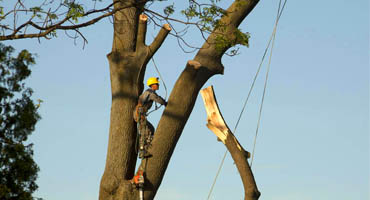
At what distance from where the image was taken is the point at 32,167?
35.4 feet

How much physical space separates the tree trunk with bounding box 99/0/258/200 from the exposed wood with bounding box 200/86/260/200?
1.47 metres

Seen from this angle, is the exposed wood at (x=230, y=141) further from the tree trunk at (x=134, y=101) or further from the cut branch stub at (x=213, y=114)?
the tree trunk at (x=134, y=101)

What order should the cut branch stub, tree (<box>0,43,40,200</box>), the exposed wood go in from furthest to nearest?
the cut branch stub < the exposed wood < tree (<box>0,43,40,200</box>)

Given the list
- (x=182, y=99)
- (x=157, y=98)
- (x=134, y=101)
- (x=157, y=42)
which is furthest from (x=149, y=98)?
(x=157, y=42)

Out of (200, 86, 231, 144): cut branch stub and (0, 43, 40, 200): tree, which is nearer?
(0, 43, 40, 200): tree

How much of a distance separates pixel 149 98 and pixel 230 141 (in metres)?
2.26

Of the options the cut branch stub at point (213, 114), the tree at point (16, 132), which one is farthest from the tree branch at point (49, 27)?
the cut branch stub at point (213, 114)

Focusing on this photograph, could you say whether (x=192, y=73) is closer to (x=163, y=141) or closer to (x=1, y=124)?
(x=163, y=141)

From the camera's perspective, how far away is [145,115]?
12.9 metres

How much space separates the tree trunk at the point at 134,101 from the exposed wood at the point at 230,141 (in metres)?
1.47

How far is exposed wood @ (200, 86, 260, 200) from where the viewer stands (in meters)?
14.2

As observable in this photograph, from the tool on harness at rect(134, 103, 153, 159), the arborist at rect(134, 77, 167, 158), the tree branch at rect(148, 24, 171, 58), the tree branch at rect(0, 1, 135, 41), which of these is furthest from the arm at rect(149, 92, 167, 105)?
the tree branch at rect(0, 1, 135, 41)

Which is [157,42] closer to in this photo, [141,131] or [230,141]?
[141,131]

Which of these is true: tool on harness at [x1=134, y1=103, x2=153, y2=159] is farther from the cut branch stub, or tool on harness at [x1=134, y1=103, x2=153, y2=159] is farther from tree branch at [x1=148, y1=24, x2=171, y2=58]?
the cut branch stub
